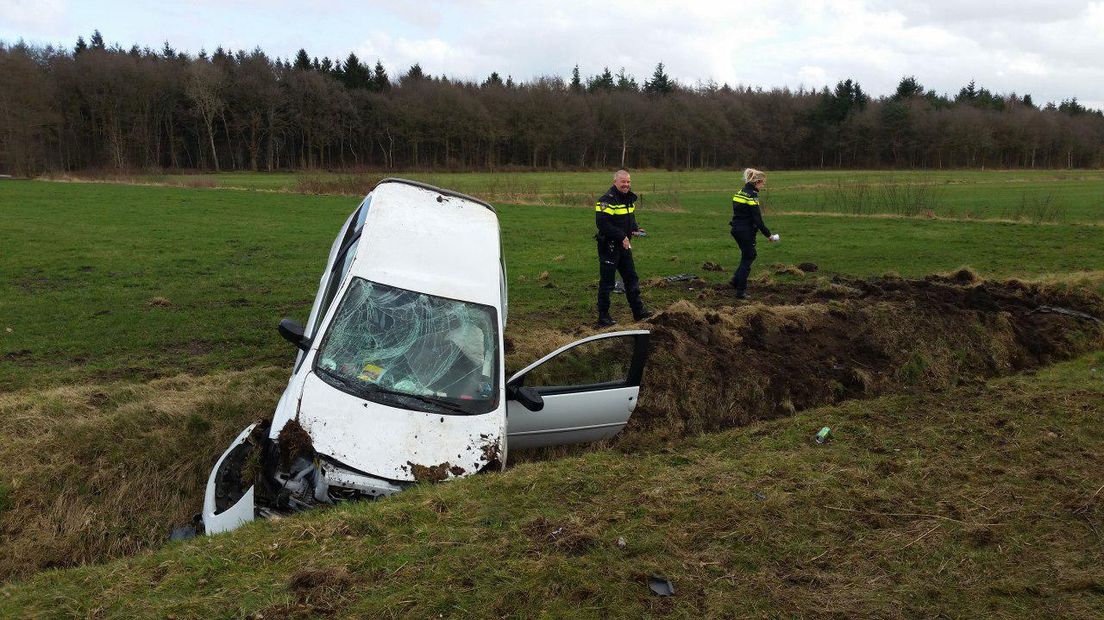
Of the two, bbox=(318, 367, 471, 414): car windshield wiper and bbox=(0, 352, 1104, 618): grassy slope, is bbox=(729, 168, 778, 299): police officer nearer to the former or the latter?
bbox=(0, 352, 1104, 618): grassy slope

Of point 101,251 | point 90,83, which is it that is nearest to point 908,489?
point 101,251

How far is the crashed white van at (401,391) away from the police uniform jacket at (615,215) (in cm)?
277

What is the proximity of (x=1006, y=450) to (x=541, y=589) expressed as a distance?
3.92m

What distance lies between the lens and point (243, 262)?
15.4 m

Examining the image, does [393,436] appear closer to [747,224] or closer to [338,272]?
[338,272]

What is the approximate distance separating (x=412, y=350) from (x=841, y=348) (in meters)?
5.28

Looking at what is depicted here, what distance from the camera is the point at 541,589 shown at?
359 cm

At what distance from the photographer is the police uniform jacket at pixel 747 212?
1165 cm

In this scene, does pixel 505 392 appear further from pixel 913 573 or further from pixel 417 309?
pixel 913 573

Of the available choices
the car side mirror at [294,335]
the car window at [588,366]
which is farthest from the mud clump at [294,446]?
the car window at [588,366]

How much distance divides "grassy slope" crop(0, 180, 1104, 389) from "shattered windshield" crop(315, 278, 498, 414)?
3004mm

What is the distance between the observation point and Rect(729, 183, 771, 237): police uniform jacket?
38.2 ft

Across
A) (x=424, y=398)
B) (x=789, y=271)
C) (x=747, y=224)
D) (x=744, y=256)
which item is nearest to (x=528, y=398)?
(x=424, y=398)

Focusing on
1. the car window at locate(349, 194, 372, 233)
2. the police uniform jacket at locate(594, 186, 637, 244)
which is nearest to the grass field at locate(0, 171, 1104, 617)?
the police uniform jacket at locate(594, 186, 637, 244)
